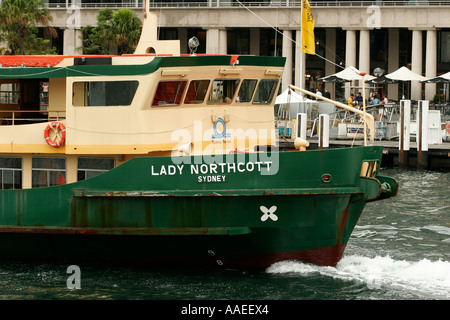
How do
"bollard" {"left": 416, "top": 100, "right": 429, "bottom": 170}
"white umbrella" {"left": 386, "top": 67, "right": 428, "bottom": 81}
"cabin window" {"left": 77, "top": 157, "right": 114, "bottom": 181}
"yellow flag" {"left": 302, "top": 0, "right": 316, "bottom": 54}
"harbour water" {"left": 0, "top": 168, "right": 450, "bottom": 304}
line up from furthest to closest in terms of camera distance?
"white umbrella" {"left": 386, "top": 67, "right": 428, "bottom": 81} < "yellow flag" {"left": 302, "top": 0, "right": 316, "bottom": 54} < "bollard" {"left": 416, "top": 100, "right": 429, "bottom": 170} < "cabin window" {"left": 77, "top": 157, "right": 114, "bottom": 181} < "harbour water" {"left": 0, "top": 168, "right": 450, "bottom": 304}

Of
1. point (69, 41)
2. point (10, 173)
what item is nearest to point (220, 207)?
point (10, 173)

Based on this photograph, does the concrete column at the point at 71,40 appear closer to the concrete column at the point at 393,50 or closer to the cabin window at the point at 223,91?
the concrete column at the point at 393,50

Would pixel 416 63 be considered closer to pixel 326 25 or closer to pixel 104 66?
pixel 326 25

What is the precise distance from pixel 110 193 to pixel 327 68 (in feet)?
194

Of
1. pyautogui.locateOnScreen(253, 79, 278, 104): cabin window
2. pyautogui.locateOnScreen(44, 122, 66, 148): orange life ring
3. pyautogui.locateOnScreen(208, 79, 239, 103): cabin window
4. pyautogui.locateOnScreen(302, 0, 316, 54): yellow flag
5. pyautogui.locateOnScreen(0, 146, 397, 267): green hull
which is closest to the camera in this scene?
pyautogui.locateOnScreen(0, 146, 397, 267): green hull

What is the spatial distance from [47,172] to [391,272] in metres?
8.20

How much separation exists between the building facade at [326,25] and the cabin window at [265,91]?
1720 inches

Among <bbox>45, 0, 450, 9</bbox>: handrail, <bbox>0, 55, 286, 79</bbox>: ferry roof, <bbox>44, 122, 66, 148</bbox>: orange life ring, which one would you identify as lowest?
<bbox>44, 122, 66, 148</bbox>: orange life ring

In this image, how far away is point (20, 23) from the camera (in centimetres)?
5441

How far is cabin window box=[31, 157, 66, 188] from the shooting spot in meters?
21.6

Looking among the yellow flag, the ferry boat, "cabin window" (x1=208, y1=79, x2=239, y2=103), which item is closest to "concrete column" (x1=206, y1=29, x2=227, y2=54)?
the yellow flag

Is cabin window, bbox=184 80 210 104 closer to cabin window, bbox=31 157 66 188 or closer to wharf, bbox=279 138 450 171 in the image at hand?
cabin window, bbox=31 157 66 188

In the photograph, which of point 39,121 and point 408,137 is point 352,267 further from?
point 408,137

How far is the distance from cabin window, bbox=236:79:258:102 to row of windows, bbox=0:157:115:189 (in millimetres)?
3394
